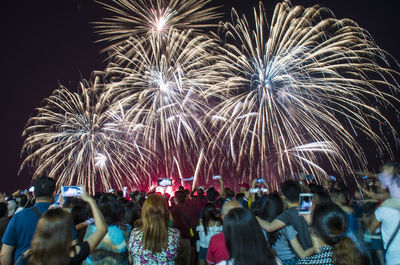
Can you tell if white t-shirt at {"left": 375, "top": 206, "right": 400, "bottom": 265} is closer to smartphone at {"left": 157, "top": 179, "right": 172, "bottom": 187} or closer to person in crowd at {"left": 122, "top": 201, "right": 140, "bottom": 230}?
person in crowd at {"left": 122, "top": 201, "right": 140, "bottom": 230}

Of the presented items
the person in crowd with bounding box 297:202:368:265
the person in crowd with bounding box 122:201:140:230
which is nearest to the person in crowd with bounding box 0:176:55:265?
the person in crowd with bounding box 122:201:140:230

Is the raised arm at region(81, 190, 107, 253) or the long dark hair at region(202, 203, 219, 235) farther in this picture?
the long dark hair at region(202, 203, 219, 235)

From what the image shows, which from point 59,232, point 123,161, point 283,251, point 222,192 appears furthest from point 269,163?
point 59,232

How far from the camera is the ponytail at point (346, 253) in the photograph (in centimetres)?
327

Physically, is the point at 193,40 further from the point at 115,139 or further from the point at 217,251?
the point at 217,251

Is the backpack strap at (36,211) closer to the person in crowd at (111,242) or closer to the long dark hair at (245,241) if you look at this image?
the person in crowd at (111,242)

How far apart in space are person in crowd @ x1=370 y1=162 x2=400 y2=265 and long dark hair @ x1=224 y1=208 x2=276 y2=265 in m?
2.12

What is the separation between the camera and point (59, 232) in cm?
314

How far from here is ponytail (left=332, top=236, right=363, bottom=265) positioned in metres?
3.27

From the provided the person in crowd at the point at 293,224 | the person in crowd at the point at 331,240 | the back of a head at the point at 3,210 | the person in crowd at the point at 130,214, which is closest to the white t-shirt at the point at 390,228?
the person in crowd at the point at 293,224

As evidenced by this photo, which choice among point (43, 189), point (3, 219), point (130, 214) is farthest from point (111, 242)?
point (3, 219)

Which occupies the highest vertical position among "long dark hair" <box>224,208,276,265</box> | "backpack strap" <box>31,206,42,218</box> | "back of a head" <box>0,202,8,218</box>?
"back of a head" <box>0,202,8,218</box>

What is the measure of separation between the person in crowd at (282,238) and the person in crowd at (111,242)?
7.00 ft

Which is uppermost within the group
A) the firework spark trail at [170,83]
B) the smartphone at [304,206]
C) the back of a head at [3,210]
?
the firework spark trail at [170,83]
